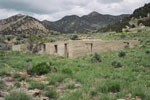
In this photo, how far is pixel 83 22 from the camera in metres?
120

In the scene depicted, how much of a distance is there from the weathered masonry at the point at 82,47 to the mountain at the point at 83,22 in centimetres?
8281

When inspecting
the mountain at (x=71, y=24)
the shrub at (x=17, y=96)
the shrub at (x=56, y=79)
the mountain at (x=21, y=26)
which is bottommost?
the shrub at (x=56, y=79)

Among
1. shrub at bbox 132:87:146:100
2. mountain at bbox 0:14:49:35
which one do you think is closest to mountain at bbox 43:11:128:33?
mountain at bbox 0:14:49:35

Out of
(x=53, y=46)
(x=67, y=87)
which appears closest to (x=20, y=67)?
(x=67, y=87)

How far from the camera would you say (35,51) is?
81.1 ft

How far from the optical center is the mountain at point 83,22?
356 feet

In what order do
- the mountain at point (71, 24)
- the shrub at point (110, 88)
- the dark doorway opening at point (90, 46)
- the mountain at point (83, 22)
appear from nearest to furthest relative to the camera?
the shrub at point (110, 88) < the dark doorway opening at point (90, 46) < the mountain at point (71, 24) < the mountain at point (83, 22)

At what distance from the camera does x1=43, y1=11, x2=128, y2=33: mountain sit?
4273 inches

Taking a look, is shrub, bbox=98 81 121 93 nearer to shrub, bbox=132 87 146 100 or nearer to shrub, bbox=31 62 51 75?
shrub, bbox=132 87 146 100

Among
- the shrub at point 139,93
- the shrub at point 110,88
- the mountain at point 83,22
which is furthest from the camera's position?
the mountain at point 83,22

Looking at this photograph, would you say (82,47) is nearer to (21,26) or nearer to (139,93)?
(139,93)

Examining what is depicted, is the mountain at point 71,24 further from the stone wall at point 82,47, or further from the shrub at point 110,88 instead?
the shrub at point 110,88

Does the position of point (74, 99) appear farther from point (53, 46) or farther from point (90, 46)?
point (53, 46)

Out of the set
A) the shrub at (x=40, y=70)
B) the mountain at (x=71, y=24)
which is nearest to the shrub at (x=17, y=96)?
the shrub at (x=40, y=70)
